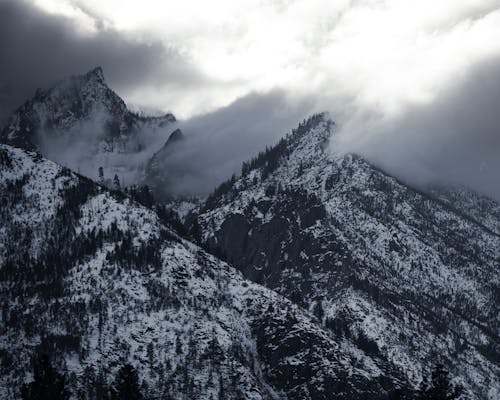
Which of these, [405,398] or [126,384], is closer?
[405,398]

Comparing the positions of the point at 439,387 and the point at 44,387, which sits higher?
the point at 44,387

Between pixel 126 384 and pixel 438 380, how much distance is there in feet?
164

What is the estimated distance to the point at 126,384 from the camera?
136 meters

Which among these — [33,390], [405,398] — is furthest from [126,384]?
[405,398]

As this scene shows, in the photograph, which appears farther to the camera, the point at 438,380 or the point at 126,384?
the point at 126,384

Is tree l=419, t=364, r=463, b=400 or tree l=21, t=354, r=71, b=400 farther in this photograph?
tree l=21, t=354, r=71, b=400

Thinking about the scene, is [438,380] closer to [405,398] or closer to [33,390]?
[405,398]

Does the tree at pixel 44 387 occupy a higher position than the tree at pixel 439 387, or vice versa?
the tree at pixel 44 387

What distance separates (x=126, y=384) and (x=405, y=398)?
144 feet

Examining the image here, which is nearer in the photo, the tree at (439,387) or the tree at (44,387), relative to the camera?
the tree at (439,387)

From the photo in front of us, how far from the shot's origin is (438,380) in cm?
11162

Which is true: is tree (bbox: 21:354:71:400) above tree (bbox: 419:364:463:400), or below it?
above

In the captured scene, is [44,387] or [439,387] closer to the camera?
[439,387]

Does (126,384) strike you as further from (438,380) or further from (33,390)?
(438,380)
